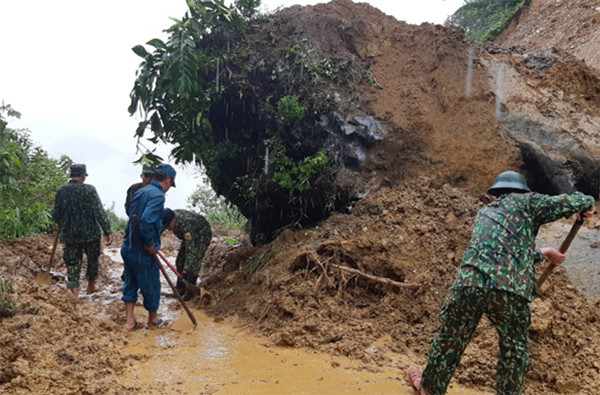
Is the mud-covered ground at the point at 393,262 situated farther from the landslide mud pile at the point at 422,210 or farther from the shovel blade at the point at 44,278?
the shovel blade at the point at 44,278

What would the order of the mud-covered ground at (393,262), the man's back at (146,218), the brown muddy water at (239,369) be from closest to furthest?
the brown muddy water at (239,369), the mud-covered ground at (393,262), the man's back at (146,218)

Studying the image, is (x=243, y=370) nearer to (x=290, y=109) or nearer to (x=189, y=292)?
(x=189, y=292)

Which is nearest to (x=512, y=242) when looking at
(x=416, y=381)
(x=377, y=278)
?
(x=416, y=381)

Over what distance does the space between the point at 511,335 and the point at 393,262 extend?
7.75 ft

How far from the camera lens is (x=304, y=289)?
549 cm

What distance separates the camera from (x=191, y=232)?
705 cm

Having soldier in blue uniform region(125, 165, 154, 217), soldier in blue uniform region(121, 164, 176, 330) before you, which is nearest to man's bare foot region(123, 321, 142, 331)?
soldier in blue uniform region(121, 164, 176, 330)

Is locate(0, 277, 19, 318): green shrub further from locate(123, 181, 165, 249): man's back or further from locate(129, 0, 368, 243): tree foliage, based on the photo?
locate(129, 0, 368, 243): tree foliage

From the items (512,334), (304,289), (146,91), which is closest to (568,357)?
(512,334)

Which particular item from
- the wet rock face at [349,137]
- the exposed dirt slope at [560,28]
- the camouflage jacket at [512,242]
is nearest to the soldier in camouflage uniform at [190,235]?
the wet rock face at [349,137]

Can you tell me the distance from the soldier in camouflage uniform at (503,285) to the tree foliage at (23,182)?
18.9 feet

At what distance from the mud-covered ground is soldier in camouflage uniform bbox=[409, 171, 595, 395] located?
72 cm

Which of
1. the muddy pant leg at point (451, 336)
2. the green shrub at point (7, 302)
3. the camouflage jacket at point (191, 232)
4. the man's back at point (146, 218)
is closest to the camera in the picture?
the muddy pant leg at point (451, 336)

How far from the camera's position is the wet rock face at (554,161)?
7.07 meters
